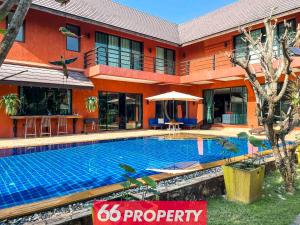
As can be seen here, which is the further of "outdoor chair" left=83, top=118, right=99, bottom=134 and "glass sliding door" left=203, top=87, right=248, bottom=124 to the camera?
"glass sliding door" left=203, top=87, right=248, bottom=124

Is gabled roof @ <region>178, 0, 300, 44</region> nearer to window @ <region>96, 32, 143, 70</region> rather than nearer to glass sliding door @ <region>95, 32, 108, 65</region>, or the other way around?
window @ <region>96, 32, 143, 70</region>

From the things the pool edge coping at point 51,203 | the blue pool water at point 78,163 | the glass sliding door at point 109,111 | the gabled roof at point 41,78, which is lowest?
the blue pool water at point 78,163

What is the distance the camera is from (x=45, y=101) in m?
15.6

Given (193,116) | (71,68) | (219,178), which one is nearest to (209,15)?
(193,116)

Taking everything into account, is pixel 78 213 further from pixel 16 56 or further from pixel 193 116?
pixel 193 116

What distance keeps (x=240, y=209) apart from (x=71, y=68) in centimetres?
1484

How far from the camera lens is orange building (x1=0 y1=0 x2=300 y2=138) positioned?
14883 mm

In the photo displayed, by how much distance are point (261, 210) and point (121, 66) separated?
16092 mm

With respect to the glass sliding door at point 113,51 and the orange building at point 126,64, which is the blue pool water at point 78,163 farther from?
the glass sliding door at point 113,51

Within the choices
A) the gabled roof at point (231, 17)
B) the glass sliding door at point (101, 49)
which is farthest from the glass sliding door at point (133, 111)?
the gabled roof at point (231, 17)

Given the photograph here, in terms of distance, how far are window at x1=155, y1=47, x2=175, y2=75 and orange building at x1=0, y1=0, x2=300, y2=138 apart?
9 cm

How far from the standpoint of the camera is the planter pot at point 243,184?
4707 mm

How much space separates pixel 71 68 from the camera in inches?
659

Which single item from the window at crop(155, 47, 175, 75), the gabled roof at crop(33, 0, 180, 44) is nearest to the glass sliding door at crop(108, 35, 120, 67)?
the gabled roof at crop(33, 0, 180, 44)
